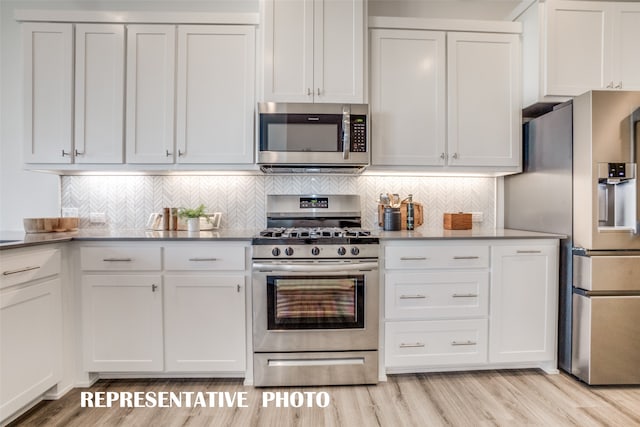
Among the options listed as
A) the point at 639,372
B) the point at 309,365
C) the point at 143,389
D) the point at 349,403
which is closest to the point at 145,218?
the point at 143,389

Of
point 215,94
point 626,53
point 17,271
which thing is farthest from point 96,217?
point 626,53

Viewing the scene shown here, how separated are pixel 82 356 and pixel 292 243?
1.46m

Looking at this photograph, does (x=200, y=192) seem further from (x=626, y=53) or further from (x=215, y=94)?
(x=626, y=53)

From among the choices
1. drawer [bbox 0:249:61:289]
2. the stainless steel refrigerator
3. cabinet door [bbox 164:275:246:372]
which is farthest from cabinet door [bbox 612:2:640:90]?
drawer [bbox 0:249:61:289]

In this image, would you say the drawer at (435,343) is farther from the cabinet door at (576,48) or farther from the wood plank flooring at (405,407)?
the cabinet door at (576,48)

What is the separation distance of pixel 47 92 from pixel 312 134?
1897 mm

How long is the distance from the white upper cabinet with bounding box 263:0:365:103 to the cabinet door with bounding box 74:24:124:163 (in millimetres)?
1064

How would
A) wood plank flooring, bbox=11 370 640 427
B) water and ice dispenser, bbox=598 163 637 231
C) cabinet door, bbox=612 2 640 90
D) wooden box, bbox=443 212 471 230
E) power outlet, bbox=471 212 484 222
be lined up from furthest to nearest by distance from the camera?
power outlet, bbox=471 212 484 222 < wooden box, bbox=443 212 471 230 < cabinet door, bbox=612 2 640 90 < water and ice dispenser, bbox=598 163 637 231 < wood plank flooring, bbox=11 370 640 427

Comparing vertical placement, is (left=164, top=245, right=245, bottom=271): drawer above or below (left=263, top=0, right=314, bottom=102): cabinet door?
below

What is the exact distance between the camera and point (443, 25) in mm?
2357

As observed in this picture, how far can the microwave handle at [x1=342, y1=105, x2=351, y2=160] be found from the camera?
219 centimetres

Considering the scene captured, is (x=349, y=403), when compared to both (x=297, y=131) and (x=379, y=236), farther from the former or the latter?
(x=297, y=131)

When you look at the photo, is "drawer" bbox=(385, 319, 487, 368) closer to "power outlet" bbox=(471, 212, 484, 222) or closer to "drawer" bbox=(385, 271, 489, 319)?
"drawer" bbox=(385, 271, 489, 319)

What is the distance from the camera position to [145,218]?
262 cm
